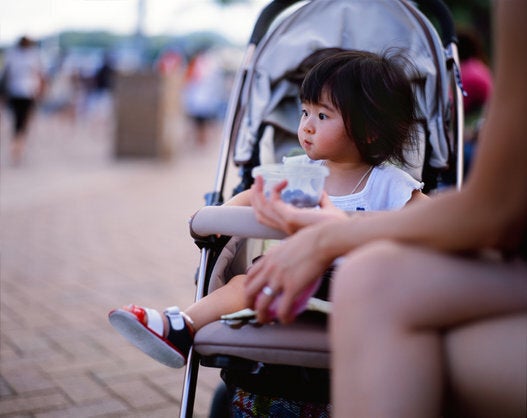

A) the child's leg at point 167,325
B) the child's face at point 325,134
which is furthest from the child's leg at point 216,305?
the child's face at point 325,134

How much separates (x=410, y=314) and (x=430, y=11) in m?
2.27

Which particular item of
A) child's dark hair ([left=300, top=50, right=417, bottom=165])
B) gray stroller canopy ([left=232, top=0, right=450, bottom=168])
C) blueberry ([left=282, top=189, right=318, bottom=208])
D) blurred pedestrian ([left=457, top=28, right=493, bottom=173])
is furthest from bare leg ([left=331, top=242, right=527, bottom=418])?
blurred pedestrian ([left=457, top=28, right=493, bottom=173])

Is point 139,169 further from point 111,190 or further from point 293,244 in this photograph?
point 293,244

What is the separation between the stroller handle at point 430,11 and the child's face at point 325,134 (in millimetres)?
913

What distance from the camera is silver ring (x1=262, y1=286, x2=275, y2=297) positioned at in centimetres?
155

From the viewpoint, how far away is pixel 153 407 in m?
2.86

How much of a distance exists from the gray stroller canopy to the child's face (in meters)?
0.58

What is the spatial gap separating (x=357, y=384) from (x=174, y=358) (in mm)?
700

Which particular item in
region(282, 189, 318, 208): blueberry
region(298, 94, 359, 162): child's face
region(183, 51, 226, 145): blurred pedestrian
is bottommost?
A: region(183, 51, 226, 145): blurred pedestrian

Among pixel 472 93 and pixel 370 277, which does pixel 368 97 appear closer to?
pixel 370 277

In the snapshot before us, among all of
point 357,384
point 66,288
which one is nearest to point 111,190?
point 66,288

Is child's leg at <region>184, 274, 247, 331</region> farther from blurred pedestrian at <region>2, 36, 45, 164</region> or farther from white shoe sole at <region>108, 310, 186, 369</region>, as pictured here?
blurred pedestrian at <region>2, 36, 45, 164</region>

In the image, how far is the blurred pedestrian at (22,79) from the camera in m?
10.4

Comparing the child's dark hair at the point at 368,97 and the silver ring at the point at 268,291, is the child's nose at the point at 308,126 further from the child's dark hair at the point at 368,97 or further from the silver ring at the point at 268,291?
the silver ring at the point at 268,291
